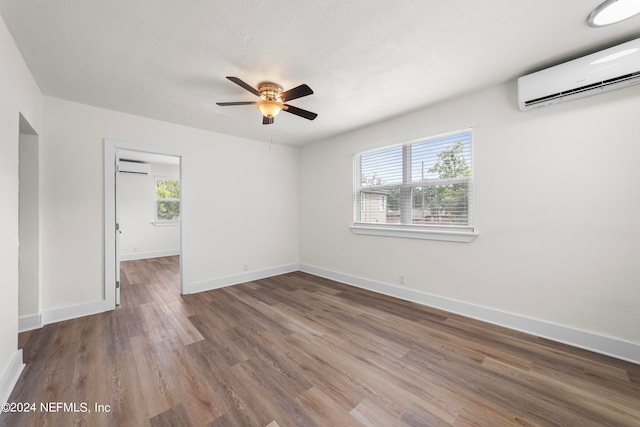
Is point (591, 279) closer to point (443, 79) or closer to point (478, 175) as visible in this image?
point (478, 175)

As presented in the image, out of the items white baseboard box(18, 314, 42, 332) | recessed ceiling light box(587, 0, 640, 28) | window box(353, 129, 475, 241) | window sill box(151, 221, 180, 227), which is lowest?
white baseboard box(18, 314, 42, 332)

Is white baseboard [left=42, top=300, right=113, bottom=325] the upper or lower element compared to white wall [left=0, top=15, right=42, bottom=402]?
lower

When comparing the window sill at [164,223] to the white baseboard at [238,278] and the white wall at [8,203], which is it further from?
the white wall at [8,203]

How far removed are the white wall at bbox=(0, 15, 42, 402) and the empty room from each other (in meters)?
0.03

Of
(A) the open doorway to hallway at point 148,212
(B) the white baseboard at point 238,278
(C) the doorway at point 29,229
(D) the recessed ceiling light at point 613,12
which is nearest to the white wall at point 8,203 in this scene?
(C) the doorway at point 29,229

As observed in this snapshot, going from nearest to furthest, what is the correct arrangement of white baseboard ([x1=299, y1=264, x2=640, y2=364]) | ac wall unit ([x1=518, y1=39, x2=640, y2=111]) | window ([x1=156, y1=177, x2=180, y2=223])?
ac wall unit ([x1=518, y1=39, x2=640, y2=111]), white baseboard ([x1=299, y1=264, x2=640, y2=364]), window ([x1=156, y1=177, x2=180, y2=223])

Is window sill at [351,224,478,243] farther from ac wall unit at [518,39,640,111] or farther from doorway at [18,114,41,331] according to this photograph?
doorway at [18,114,41,331]

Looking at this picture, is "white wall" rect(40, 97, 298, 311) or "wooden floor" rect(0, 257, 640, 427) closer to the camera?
"wooden floor" rect(0, 257, 640, 427)

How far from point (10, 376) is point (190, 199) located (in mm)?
2461

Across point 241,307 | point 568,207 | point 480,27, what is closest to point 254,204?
point 241,307

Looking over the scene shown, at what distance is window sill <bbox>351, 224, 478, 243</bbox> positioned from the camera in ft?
9.26

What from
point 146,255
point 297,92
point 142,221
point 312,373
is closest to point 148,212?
point 142,221

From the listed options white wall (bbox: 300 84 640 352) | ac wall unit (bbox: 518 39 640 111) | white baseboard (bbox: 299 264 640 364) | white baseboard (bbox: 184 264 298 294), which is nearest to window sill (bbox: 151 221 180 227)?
white baseboard (bbox: 184 264 298 294)

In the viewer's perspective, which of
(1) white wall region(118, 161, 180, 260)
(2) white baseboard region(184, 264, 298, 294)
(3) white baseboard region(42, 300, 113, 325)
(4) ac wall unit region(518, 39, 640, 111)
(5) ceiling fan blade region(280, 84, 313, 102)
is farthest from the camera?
(1) white wall region(118, 161, 180, 260)
